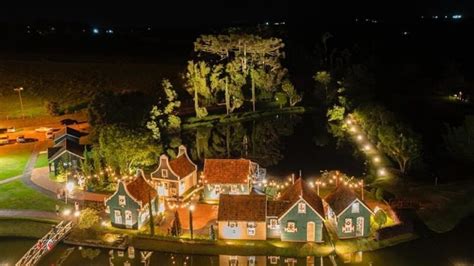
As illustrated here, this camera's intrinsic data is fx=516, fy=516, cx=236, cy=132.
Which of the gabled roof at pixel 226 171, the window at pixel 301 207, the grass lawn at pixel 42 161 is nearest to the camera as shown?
the window at pixel 301 207

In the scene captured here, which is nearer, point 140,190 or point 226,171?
point 140,190

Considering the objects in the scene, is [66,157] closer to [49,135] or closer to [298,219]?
[49,135]

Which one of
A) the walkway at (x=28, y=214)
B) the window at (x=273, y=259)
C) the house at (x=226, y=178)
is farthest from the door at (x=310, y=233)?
the walkway at (x=28, y=214)

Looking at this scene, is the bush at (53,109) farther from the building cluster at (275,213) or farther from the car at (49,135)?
the building cluster at (275,213)

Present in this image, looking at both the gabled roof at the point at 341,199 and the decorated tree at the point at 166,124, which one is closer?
the gabled roof at the point at 341,199

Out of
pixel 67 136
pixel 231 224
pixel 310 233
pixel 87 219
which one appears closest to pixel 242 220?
pixel 231 224

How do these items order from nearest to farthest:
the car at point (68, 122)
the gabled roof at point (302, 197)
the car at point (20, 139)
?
the gabled roof at point (302, 197) < the car at point (20, 139) < the car at point (68, 122)

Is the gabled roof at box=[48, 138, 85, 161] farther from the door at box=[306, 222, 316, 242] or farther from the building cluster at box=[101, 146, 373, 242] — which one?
the door at box=[306, 222, 316, 242]
